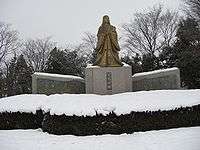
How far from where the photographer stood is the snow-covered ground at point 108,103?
368 inches

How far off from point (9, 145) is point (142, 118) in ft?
12.3

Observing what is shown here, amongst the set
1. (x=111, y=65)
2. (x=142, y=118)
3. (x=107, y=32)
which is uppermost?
(x=107, y=32)

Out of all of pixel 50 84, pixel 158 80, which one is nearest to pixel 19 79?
pixel 50 84

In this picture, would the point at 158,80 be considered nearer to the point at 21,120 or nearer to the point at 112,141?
the point at 21,120

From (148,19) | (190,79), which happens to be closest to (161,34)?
(148,19)

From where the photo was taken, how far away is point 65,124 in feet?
30.2

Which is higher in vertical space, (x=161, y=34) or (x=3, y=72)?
(x=161, y=34)

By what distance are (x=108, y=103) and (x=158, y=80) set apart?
574 centimetres

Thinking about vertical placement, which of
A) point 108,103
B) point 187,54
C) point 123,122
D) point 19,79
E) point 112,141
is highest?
point 187,54

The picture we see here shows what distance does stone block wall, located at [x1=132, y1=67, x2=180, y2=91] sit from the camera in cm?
1432

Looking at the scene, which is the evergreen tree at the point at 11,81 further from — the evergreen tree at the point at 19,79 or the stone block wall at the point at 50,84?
the stone block wall at the point at 50,84

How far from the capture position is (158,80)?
1481cm

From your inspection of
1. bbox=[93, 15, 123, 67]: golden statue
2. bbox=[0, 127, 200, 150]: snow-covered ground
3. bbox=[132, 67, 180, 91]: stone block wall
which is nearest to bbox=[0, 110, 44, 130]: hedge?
bbox=[0, 127, 200, 150]: snow-covered ground

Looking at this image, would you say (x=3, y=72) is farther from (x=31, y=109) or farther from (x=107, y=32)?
(x=31, y=109)
